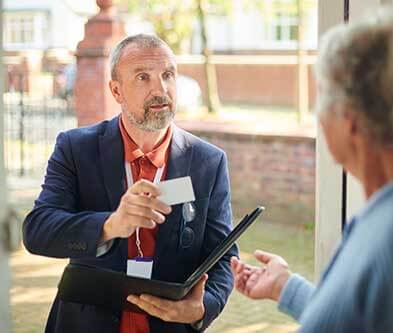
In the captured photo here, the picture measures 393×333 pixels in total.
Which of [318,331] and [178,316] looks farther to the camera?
[178,316]

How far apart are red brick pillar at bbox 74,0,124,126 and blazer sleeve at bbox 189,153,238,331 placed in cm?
621

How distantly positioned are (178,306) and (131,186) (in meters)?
0.33

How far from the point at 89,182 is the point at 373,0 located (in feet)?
2.89

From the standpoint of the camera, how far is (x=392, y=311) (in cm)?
119

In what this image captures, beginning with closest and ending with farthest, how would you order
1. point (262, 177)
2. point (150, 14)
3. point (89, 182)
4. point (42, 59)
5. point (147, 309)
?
1. point (147, 309)
2. point (89, 182)
3. point (262, 177)
4. point (150, 14)
5. point (42, 59)

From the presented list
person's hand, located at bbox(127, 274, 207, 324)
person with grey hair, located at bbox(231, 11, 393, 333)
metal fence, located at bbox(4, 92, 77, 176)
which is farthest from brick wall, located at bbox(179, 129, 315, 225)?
person with grey hair, located at bbox(231, 11, 393, 333)

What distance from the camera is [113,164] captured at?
2.26m

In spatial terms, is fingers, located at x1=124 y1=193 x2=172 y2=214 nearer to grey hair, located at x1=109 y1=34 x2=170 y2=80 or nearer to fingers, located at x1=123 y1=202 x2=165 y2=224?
fingers, located at x1=123 y1=202 x2=165 y2=224

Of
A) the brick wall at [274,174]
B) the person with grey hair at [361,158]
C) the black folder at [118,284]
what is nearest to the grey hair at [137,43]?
the black folder at [118,284]

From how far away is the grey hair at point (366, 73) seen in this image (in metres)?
1.21

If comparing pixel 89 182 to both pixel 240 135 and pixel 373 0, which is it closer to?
pixel 373 0

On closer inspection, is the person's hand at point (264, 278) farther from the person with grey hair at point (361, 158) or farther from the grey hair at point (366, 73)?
the grey hair at point (366, 73)

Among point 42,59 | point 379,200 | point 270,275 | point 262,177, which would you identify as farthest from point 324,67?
point 42,59

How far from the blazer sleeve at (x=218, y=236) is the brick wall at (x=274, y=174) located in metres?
5.53
